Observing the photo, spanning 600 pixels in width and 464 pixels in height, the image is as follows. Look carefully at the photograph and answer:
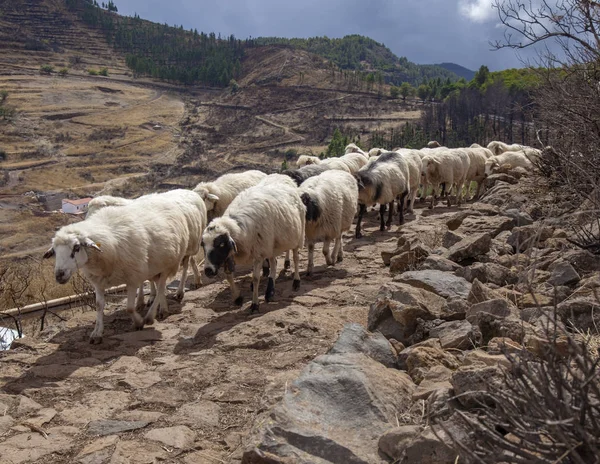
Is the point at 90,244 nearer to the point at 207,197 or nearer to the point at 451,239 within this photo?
the point at 207,197

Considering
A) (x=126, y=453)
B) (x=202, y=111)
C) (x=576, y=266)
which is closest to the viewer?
(x=126, y=453)

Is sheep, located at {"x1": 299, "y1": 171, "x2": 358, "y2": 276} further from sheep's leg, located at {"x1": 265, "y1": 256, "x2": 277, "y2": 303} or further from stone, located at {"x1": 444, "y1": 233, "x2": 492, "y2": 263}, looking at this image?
stone, located at {"x1": 444, "y1": 233, "x2": 492, "y2": 263}

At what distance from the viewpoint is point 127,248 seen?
7273 millimetres

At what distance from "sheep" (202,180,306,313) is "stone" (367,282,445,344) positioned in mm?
2472

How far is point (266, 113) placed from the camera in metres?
112

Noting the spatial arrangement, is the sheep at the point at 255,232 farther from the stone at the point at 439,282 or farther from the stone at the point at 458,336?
the stone at the point at 458,336

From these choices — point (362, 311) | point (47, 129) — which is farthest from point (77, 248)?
point (47, 129)

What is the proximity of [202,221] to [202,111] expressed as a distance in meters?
110

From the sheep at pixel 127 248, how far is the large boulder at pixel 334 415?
12.2ft

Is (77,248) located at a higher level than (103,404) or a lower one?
higher

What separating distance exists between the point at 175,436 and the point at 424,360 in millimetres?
2163

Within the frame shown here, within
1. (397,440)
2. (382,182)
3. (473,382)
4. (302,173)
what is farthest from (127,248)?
(382,182)

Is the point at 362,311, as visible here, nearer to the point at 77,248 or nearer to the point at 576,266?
the point at 576,266

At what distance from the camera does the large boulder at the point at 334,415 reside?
11.5 ft
